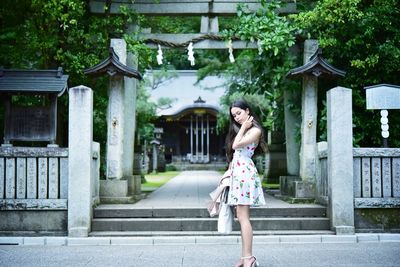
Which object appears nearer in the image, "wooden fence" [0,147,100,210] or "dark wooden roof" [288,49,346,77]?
"wooden fence" [0,147,100,210]

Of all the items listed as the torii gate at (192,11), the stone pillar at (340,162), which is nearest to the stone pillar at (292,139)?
the torii gate at (192,11)

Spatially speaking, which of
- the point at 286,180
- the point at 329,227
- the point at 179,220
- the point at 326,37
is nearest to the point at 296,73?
the point at 326,37

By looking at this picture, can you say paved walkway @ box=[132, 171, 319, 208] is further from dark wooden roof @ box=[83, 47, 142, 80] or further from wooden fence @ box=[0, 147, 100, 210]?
dark wooden roof @ box=[83, 47, 142, 80]

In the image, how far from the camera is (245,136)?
568 cm

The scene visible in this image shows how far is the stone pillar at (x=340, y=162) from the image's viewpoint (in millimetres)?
8680

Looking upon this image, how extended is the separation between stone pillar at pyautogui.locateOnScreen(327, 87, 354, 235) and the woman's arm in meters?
3.57

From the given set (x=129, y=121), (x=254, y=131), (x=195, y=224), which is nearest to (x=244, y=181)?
(x=254, y=131)

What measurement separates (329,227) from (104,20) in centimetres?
718

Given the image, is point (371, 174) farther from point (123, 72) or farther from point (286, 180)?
point (123, 72)

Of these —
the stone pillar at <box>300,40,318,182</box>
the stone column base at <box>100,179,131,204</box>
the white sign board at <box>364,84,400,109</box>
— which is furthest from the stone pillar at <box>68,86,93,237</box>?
the white sign board at <box>364,84,400,109</box>

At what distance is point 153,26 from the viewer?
48.9 feet

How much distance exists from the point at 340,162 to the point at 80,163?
467 centimetres

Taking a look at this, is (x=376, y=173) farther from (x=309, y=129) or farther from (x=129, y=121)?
(x=129, y=121)

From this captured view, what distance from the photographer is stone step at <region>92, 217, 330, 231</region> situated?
8859 millimetres
